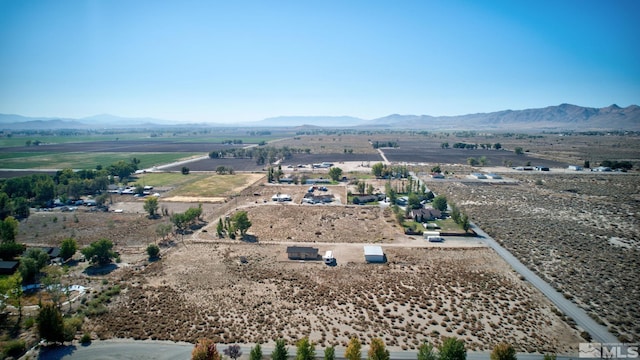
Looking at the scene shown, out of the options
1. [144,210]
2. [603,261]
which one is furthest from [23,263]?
[603,261]

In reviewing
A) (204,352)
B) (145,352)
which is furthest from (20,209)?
(204,352)

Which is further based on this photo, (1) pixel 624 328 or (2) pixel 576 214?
(2) pixel 576 214

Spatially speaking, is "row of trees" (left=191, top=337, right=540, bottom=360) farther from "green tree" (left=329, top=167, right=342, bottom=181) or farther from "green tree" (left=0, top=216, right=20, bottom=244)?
"green tree" (left=329, top=167, right=342, bottom=181)

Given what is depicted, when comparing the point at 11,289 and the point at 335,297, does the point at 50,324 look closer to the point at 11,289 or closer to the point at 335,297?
the point at 11,289

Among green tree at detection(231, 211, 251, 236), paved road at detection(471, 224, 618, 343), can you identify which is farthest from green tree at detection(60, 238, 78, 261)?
paved road at detection(471, 224, 618, 343)

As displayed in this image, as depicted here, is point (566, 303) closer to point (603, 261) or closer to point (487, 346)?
point (487, 346)

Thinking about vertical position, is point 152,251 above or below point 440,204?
below
